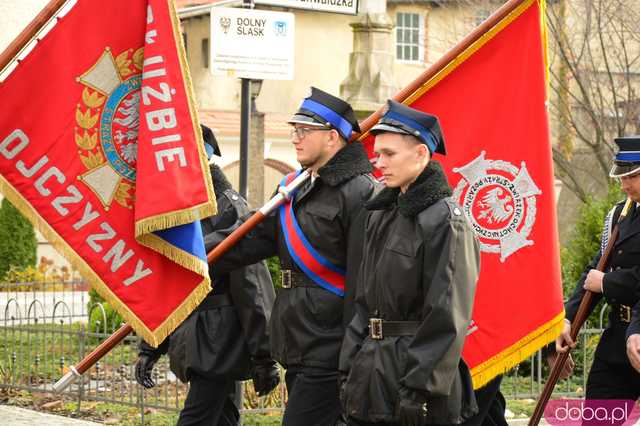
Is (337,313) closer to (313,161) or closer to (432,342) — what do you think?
(313,161)

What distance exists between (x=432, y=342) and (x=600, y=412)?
2137 millimetres

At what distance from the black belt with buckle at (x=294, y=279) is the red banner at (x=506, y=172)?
936 millimetres

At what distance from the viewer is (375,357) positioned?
19.3 feet

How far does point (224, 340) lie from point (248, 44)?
2472 mm

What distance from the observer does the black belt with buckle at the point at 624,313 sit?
24.9 ft

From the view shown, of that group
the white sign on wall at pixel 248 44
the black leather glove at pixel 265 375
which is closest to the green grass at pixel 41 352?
the white sign on wall at pixel 248 44

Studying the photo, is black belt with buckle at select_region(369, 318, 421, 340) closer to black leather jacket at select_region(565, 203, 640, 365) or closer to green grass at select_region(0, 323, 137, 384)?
black leather jacket at select_region(565, 203, 640, 365)

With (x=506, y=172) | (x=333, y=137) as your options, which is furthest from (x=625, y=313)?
(x=333, y=137)

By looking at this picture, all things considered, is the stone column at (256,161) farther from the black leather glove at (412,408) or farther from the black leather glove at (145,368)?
the black leather glove at (412,408)

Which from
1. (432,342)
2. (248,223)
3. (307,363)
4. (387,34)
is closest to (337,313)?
(307,363)

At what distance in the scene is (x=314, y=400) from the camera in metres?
6.89

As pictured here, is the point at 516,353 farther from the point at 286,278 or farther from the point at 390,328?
the point at 390,328

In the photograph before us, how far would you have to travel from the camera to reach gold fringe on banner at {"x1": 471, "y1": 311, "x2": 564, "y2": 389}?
741 cm

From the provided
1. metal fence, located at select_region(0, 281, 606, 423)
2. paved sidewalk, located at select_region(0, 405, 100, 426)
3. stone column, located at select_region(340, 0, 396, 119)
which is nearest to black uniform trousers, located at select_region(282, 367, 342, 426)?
metal fence, located at select_region(0, 281, 606, 423)
